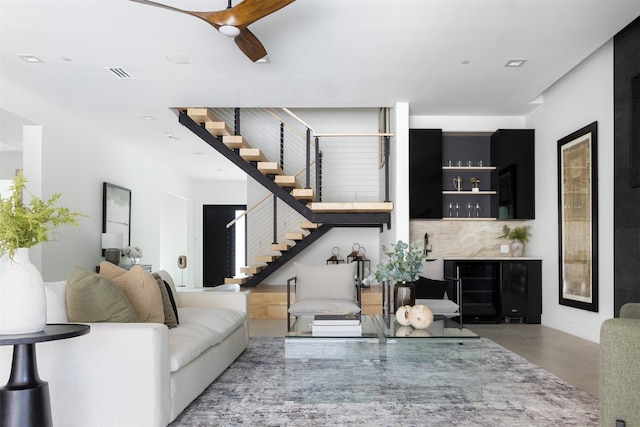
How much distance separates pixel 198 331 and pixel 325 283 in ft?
7.80

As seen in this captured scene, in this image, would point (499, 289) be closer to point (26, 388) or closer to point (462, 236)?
point (462, 236)

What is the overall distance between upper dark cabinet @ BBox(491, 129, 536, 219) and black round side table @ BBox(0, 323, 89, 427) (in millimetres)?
6327

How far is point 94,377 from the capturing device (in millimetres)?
2791

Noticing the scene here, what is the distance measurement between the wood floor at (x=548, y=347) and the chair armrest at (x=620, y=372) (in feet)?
4.31

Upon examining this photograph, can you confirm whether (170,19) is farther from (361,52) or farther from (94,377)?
(94,377)

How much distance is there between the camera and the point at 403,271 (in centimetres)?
429

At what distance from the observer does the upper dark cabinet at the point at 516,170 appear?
7449 millimetres

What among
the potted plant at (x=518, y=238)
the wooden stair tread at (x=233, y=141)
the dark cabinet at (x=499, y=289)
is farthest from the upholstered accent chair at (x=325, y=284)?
the potted plant at (x=518, y=238)

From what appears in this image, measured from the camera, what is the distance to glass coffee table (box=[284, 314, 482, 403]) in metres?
3.50

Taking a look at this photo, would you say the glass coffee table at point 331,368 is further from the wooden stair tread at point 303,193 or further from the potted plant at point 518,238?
the potted plant at point 518,238

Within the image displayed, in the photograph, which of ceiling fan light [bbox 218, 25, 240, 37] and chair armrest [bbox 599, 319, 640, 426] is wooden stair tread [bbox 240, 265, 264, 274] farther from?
chair armrest [bbox 599, 319, 640, 426]

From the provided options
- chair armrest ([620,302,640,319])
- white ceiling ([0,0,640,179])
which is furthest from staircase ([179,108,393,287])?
chair armrest ([620,302,640,319])

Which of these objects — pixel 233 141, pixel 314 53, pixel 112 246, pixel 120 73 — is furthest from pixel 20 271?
pixel 112 246

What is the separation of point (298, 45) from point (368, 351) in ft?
9.80
